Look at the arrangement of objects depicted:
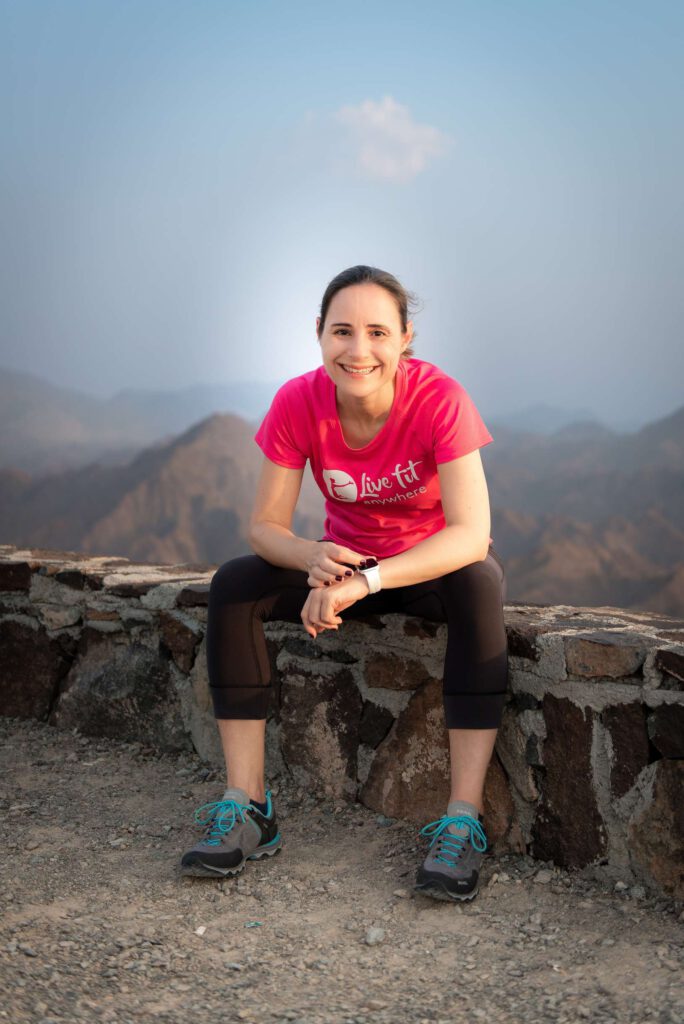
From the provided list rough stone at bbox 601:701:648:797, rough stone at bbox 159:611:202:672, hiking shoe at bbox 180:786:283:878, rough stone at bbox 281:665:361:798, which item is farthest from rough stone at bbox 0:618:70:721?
rough stone at bbox 601:701:648:797

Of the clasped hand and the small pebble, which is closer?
the small pebble

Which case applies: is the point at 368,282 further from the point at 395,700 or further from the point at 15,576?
the point at 15,576

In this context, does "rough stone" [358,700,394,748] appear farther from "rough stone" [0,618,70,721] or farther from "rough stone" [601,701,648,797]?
"rough stone" [0,618,70,721]

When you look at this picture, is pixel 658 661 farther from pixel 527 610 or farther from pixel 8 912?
pixel 8 912

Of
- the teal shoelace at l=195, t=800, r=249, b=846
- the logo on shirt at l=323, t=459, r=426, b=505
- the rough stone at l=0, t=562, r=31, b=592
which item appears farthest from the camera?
the rough stone at l=0, t=562, r=31, b=592

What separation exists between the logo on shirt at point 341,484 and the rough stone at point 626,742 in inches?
27.1

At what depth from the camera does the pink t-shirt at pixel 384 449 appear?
2.01 meters

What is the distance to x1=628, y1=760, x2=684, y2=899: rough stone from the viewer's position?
5.74 ft

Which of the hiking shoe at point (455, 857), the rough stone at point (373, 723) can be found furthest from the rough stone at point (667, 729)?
the rough stone at point (373, 723)

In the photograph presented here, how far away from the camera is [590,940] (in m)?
1.67

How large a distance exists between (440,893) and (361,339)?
3.60ft

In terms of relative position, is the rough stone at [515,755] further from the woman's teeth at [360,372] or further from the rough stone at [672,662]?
the woman's teeth at [360,372]

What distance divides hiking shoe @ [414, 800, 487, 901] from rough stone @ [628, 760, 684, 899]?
0.30 meters

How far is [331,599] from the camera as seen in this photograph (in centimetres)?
186
